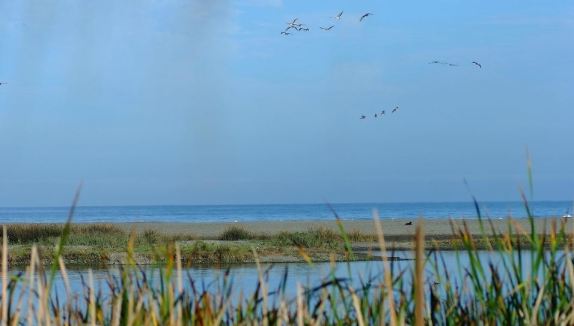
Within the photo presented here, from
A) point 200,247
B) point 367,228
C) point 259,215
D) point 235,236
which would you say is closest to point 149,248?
point 200,247

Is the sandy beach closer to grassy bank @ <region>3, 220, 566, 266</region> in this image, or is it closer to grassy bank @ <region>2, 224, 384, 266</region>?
grassy bank @ <region>3, 220, 566, 266</region>

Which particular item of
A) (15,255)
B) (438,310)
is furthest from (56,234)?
(438,310)

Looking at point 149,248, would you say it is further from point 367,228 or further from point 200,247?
point 367,228

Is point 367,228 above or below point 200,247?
above

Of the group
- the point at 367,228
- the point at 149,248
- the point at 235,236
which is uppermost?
the point at 367,228

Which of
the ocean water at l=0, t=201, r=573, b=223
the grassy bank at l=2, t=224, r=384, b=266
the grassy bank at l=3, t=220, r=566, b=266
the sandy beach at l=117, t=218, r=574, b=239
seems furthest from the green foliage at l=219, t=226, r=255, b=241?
the ocean water at l=0, t=201, r=573, b=223

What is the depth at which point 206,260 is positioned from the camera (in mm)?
23500

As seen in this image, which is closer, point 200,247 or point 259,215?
point 200,247

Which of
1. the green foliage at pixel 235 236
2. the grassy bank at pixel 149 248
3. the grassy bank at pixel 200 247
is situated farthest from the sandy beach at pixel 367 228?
the grassy bank at pixel 149 248

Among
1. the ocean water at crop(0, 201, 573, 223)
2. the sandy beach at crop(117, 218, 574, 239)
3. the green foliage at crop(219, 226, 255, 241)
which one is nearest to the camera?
the green foliage at crop(219, 226, 255, 241)

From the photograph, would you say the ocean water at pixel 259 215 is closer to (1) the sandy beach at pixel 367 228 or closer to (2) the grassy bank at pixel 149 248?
(1) the sandy beach at pixel 367 228

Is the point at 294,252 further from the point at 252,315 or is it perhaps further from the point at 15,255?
the point at 252,315

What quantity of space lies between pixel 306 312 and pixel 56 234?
26.0 meters

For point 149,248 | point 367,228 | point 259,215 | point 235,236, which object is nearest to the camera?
point 149,248
